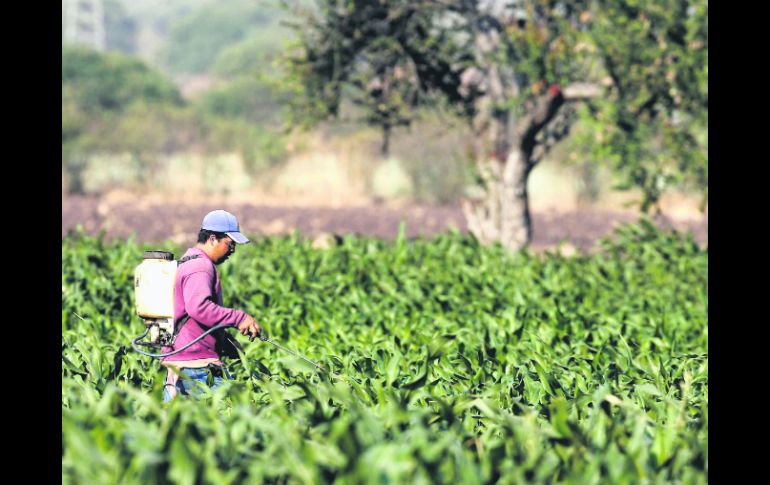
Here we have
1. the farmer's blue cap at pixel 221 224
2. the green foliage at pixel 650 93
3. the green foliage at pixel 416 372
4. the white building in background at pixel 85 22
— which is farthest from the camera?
the white building in background at pixel 85 22

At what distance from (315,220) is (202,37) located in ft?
410

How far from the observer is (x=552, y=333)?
8.31 metres

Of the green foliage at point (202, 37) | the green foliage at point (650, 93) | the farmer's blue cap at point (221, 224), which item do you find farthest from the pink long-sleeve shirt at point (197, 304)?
the green foliage at point (202, 37)

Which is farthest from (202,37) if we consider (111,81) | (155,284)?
(155,284)

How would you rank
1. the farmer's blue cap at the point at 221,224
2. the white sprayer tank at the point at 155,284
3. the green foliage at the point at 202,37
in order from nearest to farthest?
the white sprayer tank at the point at 155,284 < the farmer's blue cap at the point at 221,224 < the green foliage at the point at 202,37

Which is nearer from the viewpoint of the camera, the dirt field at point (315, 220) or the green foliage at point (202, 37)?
the dirt field at point (315, 220)

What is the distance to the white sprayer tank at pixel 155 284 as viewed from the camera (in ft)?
19.5

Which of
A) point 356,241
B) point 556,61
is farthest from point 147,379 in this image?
point 556,61

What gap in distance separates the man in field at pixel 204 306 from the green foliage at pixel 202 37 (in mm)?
139427

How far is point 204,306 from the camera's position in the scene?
616 cm

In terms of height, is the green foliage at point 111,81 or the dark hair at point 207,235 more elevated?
the green foliage at point 111,81

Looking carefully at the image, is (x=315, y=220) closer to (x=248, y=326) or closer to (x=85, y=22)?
(x=248, y=326)

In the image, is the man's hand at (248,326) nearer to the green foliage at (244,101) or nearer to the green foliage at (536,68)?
the green foliage at (536,68)
